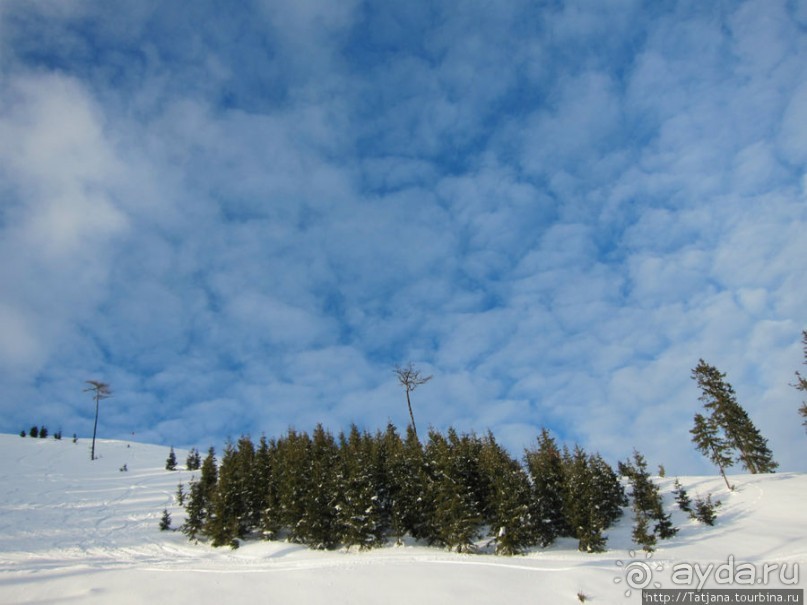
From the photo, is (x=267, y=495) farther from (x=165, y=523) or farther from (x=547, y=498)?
(x=547, y=498)

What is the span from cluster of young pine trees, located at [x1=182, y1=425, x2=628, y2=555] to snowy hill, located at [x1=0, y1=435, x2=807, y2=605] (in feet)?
5.00

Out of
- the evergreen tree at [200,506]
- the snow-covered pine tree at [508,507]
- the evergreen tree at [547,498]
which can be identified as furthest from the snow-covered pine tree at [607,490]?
the evergreen tree at [200,506]

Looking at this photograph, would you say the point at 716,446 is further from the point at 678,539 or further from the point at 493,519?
the point at 493,519

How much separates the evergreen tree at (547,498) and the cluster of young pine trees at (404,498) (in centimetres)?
8

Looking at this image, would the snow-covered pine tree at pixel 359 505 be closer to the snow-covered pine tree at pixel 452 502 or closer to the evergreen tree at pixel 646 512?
the snow-covered pine tree at pixel 452 502

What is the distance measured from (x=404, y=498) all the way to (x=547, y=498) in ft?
35.0

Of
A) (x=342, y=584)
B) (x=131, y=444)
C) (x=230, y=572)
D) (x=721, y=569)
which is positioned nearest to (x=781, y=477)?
(x=721, y=569)

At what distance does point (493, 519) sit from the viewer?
30609 mm

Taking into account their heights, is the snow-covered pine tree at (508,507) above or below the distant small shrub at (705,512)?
above

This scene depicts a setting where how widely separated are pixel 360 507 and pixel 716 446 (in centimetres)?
3590

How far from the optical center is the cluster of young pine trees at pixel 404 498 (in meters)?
29.4

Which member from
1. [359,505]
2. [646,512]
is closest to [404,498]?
[359,505]

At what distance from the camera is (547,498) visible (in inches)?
1328

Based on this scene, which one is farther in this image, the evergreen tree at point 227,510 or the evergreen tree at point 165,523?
the evergreen tree at point 165,523
